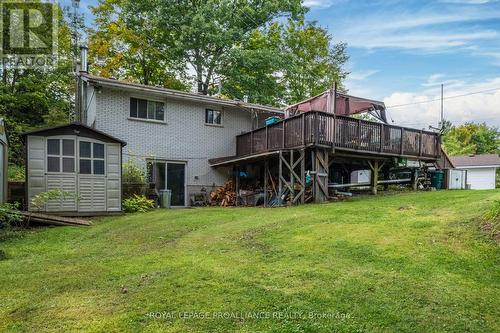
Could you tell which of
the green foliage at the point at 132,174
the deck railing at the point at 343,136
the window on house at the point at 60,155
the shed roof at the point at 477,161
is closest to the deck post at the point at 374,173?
the deck railing at the point at 343,136

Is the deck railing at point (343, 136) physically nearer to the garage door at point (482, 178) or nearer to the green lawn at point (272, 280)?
the green lawn at point (272, 280)

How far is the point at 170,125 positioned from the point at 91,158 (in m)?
4.62

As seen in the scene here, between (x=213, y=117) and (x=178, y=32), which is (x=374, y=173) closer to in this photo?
(x=213, y=117)

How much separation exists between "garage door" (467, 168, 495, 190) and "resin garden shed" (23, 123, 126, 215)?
26.9 meters

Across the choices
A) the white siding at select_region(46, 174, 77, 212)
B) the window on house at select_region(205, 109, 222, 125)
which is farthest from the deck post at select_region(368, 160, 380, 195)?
the white siding at select_region(46, 174, 77, 212)

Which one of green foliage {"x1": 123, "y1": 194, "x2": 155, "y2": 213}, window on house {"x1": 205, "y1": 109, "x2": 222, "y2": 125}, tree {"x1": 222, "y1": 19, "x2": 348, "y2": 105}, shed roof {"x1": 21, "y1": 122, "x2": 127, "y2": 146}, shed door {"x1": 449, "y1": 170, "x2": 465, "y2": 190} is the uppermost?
tree {"x1": 222, "y1": 19, "x2": 348, "y2": 105}

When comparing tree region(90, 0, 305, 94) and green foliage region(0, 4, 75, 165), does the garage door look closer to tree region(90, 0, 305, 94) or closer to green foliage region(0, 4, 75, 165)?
tree region(90, 0, 305, 94)

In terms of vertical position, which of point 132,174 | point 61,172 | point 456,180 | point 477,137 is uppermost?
point 477,137

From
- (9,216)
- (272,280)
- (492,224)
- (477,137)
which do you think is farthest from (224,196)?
(477,137)

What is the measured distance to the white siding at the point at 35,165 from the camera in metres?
10.8

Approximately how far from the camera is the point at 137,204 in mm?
12711

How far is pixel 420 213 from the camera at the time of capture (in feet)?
25.3

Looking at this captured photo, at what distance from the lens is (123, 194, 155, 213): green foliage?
1248 centimetres

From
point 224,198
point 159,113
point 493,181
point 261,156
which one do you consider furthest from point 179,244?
point 493,181
